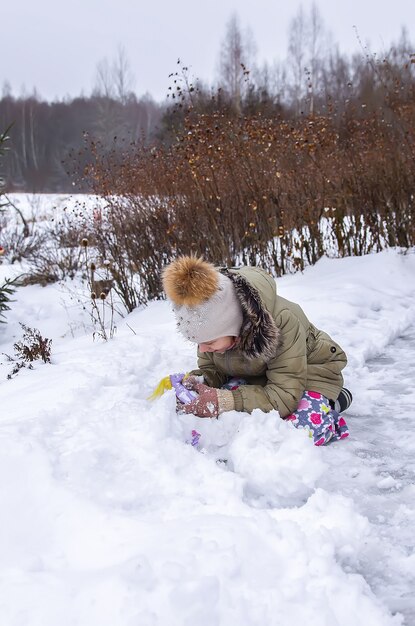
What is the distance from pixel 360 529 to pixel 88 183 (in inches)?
231

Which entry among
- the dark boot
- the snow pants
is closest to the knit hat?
the snow pants

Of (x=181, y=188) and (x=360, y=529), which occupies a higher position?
(x=181, y=188)

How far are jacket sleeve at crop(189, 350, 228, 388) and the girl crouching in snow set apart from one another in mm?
105

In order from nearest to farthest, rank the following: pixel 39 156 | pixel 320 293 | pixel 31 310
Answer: pixel 320 293, pixel 31 310, pixel 39 156

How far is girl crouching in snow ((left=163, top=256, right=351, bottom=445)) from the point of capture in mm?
2283

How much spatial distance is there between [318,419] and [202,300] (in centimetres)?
76

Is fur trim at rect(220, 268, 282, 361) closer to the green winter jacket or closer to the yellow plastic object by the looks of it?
the green winter jacket

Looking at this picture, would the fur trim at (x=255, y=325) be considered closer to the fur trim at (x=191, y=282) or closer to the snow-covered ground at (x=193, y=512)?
the fur trim at (x=191, y=282)

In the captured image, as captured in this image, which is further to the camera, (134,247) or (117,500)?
(134,247)

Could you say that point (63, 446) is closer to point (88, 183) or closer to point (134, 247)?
point (134, 247)

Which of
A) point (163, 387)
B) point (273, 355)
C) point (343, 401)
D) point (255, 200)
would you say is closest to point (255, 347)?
point (273, 355)

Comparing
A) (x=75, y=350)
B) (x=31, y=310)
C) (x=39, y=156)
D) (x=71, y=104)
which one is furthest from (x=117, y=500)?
(x=71, y=104)

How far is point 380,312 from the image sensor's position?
4.61 metres

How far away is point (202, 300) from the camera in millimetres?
2248
